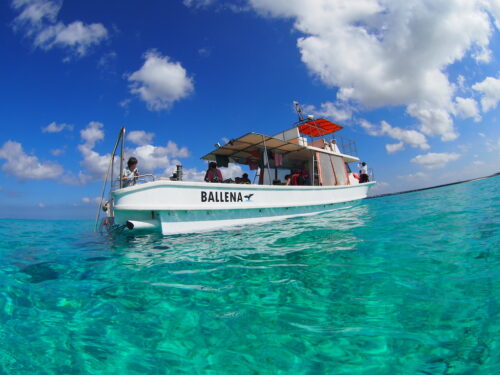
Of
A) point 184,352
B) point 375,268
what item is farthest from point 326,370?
point 375,268

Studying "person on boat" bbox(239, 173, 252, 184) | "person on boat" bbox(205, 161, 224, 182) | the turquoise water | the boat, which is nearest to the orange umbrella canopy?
A: the boat

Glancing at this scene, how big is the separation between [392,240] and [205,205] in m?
4.66

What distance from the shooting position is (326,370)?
4.83 ft

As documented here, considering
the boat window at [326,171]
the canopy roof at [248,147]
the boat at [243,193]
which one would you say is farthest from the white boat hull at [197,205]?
the boat window at [326,171]

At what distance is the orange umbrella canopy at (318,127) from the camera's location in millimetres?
12896

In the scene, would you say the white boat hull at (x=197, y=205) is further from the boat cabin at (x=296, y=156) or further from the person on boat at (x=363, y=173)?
the person on boat at (x=363, y=173)

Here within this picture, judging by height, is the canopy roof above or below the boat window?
above

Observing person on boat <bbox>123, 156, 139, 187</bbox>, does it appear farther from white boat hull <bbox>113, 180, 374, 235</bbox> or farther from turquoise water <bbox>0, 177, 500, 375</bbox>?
turquoise water <bbox>0, 177, 500, 375</bbox>

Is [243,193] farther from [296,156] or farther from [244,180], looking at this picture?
[296,156]

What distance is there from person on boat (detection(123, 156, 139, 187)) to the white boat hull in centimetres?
40

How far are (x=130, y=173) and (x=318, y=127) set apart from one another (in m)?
10.2

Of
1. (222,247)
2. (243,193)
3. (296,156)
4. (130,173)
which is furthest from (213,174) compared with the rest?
(296,156)

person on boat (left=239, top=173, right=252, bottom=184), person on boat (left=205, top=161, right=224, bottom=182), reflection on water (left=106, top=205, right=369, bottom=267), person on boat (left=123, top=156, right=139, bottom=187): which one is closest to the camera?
reflection on water (left=106, top=205, right=369, bottom=267)

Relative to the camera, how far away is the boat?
21.1 feet
